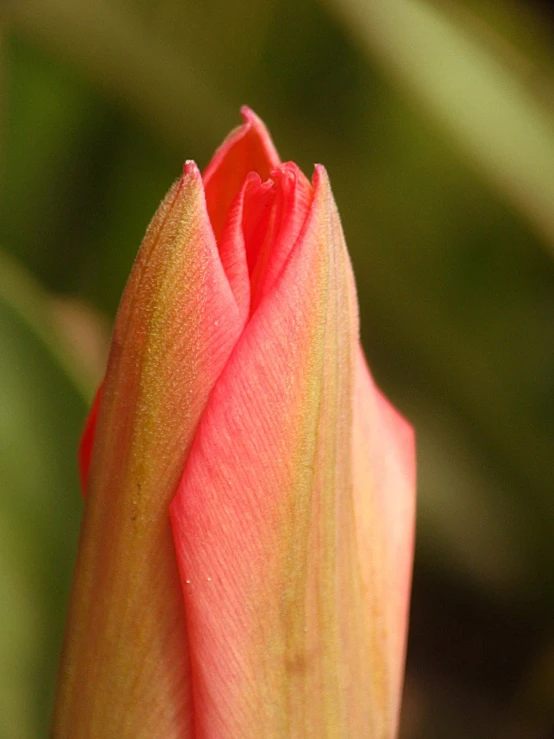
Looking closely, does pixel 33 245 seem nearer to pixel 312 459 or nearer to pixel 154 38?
pixel 154 38

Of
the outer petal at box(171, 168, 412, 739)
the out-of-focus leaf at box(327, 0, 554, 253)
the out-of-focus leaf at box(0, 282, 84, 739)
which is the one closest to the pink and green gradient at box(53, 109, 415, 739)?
the outer petal at box(171, 168, 412, 739)

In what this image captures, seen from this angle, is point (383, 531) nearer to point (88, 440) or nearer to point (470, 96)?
point (88, 440)

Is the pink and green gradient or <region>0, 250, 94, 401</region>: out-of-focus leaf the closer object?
the pink and green gradient

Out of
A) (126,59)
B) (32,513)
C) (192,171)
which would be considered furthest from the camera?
(126,59)

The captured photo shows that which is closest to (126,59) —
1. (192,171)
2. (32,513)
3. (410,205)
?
(410,205)

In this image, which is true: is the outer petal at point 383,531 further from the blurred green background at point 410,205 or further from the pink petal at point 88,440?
the blurred green background at point 410,205

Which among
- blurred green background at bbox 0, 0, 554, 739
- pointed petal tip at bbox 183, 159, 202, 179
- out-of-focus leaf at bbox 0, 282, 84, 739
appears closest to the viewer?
pointed petal tip at bbox 183, 159, 202, 179

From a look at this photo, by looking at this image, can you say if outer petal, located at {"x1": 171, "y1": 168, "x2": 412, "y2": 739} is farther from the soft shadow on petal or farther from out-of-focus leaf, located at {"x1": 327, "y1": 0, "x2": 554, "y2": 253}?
out-of-focus leaf, located at {"x1": 327, "y1": 0, "x2": 554, "y2": 253}
